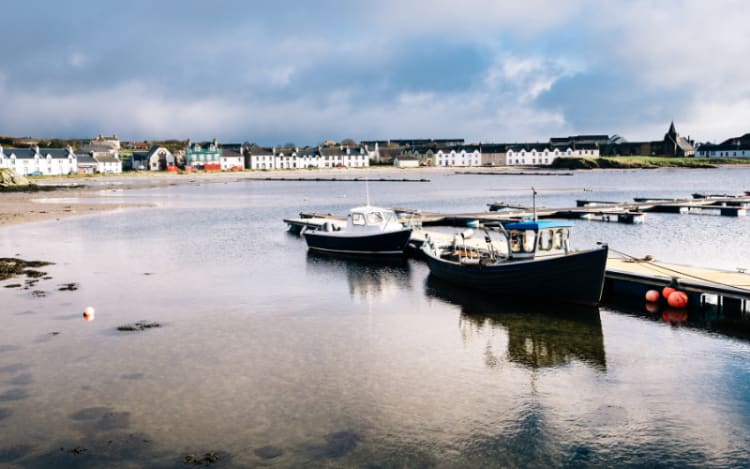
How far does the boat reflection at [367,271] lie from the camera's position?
28516mm

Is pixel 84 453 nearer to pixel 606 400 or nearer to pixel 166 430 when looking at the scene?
pixel 166 430

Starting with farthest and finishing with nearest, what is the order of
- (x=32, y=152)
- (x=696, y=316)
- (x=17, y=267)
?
(x=32, y=152)
(x=17, y=267)
(x=696, y=316)

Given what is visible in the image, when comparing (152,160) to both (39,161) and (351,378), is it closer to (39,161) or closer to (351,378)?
(39,161)

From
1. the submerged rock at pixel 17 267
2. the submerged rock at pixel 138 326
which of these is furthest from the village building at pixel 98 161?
the submerged rock at pixel 138 326

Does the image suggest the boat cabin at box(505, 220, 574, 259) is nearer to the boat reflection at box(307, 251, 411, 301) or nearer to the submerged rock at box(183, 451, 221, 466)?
the boat reflection at box(307, 251, 411, 301)

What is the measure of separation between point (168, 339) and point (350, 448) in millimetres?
9991

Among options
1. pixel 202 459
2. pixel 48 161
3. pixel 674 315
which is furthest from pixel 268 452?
pixel 48 161

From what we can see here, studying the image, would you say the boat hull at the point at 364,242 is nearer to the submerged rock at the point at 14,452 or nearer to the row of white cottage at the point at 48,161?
the submerged rock at the point at 14,452

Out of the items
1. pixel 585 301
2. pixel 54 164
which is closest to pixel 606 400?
pixel 585 301

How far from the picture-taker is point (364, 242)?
3688cm

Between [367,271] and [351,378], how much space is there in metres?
16.6

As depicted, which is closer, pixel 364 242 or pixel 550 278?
pixel 550 278

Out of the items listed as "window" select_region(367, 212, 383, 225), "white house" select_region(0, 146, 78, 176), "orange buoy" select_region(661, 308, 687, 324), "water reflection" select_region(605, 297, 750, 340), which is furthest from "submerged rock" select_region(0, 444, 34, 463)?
"white house" select_region(0, 146, 78, 176)

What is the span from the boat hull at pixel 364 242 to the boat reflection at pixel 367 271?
0.38 meters
